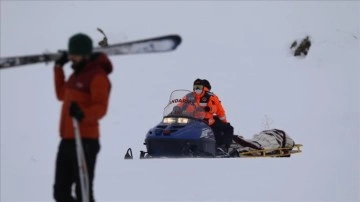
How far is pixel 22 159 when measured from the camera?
1134cm

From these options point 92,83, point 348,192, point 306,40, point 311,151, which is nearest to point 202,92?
point 311,151

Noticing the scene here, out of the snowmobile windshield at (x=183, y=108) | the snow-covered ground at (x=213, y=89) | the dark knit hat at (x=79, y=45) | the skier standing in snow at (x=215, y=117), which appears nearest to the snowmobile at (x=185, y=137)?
the snowmobile windshield at (x=183, y=108)

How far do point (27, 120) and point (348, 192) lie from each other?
8593 millimetres

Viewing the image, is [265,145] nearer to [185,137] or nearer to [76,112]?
[185,137]

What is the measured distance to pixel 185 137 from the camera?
1032 cm

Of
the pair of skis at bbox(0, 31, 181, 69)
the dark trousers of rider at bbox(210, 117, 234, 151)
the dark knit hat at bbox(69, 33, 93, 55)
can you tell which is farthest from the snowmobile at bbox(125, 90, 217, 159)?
the dark knit hat at bbox(69, 33, 93, 55)

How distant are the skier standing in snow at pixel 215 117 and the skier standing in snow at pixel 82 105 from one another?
6.01 metres

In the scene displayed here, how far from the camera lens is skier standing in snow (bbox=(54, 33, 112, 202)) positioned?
4895 mm

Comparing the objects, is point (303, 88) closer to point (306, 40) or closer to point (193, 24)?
point (306, 40)

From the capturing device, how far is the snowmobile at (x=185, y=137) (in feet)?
33.7

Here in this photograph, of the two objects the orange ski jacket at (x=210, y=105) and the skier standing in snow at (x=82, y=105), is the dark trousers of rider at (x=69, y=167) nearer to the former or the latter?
the skier standing in snow at (x=82, y=105)

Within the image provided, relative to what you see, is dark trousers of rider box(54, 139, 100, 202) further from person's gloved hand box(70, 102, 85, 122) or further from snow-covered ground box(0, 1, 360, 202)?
snow-covered ground box(0, 1, 360, 202)

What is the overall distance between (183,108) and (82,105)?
6067mm

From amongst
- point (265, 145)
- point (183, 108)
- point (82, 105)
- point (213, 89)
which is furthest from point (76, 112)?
point (213, 89)
